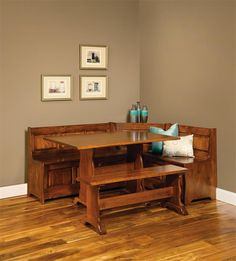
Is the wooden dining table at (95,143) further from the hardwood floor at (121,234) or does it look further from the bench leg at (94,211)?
the hardwood floor at (121,234)

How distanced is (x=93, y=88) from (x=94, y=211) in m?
2.09

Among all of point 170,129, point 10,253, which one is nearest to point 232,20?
→ point 170,129

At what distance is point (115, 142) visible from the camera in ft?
12.5

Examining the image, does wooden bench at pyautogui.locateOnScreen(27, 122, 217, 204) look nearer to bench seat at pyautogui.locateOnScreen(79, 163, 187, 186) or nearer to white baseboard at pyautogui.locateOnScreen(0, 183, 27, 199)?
white baseboard at pyautogui.locateOnScreen(0, 183, 27, 199)

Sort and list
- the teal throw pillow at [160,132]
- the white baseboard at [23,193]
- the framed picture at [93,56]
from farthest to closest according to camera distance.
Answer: the framed picture at [93,56]
the teal throw pillow at [160,132]
the white baseboard at [23,193]

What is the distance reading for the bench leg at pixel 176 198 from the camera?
4.18 metres

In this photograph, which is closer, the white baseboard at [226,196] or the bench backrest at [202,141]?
the white baseboard at [226,196]

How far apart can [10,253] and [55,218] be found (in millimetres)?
879

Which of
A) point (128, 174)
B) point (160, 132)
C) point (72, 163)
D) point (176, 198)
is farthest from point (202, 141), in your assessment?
point (72, 163)

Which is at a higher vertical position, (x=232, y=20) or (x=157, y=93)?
(x=232, y=20)

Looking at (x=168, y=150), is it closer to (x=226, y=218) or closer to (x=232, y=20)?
(x=226, y=218)

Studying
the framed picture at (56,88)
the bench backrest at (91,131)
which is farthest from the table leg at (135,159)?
the framed picture at (56,88)

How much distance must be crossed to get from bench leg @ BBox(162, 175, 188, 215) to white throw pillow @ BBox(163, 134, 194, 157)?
0.49 metres

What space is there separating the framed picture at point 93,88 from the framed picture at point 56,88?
0.63ft
